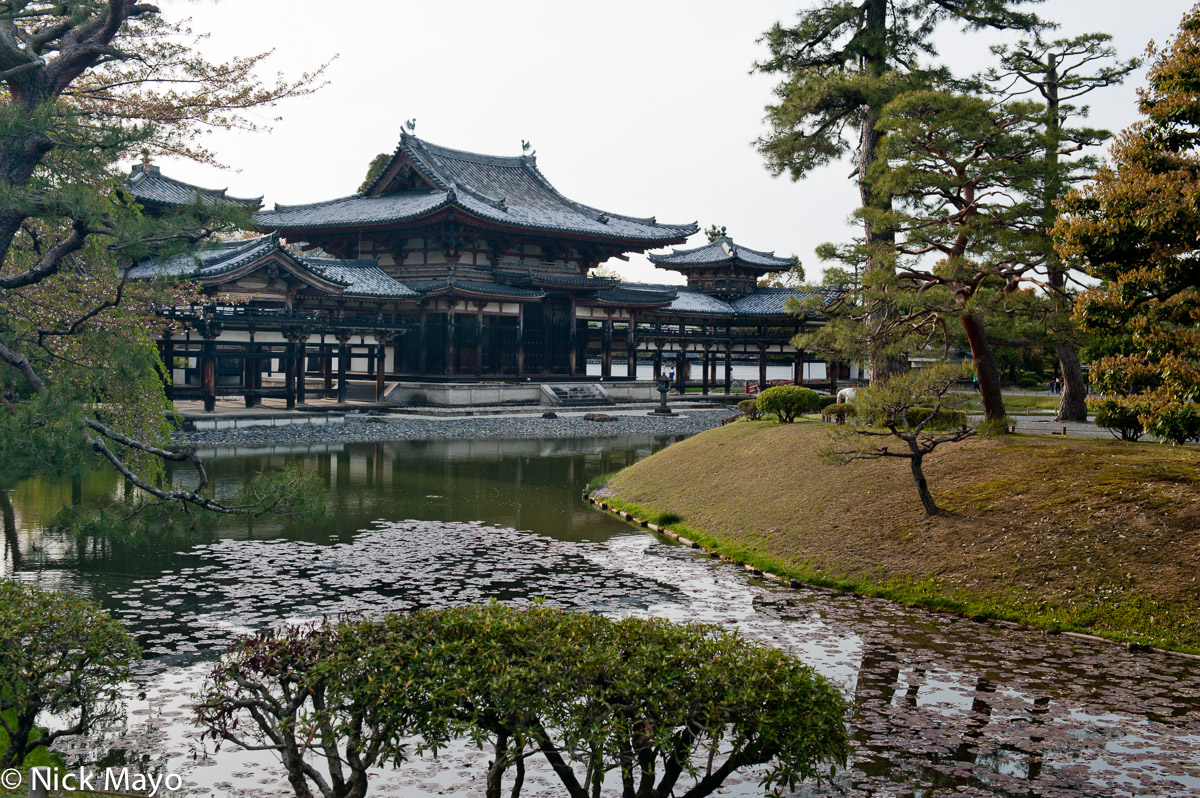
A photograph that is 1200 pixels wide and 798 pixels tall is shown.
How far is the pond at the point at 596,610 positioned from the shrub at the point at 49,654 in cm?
119

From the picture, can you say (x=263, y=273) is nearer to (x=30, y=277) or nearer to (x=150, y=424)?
(x=150, y=424)

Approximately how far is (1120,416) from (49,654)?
1690 cm

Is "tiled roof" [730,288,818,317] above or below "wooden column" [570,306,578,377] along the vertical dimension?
above

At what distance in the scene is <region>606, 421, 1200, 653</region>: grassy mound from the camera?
40.8 feet

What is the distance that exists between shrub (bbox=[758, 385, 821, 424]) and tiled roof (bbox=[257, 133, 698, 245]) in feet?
71.1

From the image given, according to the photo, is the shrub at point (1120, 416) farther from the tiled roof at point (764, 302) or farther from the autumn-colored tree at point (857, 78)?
the tiled roof at point (764, 302)

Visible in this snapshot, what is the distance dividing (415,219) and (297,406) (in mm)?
11072

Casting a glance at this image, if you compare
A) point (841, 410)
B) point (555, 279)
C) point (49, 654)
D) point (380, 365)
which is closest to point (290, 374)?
point (380, 365)

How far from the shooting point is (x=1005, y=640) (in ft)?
38.9

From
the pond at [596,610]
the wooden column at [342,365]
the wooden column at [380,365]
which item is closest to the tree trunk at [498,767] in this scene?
the pond at [596,610]

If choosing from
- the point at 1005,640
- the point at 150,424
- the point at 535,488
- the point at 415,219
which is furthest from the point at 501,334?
the point at 1005,640

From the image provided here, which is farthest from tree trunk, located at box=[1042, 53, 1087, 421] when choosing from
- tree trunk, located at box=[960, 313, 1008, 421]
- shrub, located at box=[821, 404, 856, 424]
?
shrub, located at box=[821, 404, 856, 424]

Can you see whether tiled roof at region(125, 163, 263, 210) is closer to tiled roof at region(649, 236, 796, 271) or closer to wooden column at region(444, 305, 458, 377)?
wooden column at region(444, 305, 458, 377)

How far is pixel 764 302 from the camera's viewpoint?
55750 mm
